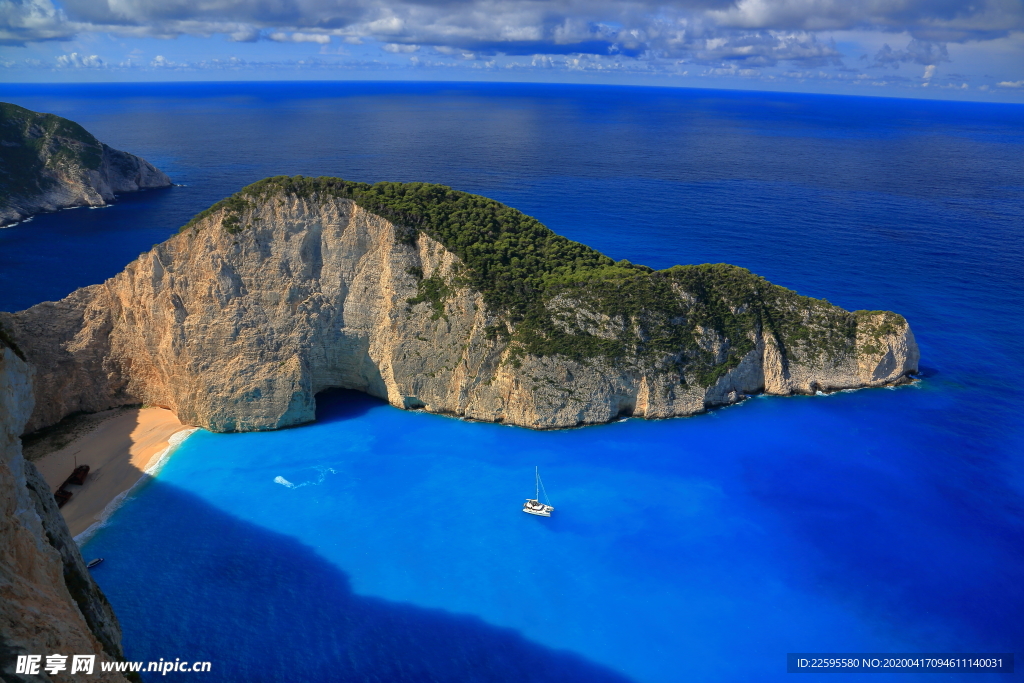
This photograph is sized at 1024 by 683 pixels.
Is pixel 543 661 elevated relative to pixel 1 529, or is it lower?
lower

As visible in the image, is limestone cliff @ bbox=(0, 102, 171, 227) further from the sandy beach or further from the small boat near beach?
the small boat near beach

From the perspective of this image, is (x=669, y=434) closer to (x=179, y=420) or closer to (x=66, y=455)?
(x=179, y=420)

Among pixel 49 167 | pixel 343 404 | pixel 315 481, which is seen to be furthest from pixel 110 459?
pixel 49 167

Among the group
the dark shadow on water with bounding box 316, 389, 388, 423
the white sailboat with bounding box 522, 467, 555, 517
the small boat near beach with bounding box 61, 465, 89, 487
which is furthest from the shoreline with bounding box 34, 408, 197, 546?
the white sailboat with bounding box 522, 467, 555, 517

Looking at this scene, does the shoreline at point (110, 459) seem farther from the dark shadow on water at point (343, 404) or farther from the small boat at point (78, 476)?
the dark shadow on water at point (343, 404)

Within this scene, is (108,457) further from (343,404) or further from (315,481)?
(343,404)

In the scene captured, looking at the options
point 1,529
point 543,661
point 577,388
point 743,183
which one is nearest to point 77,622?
point 1,529
